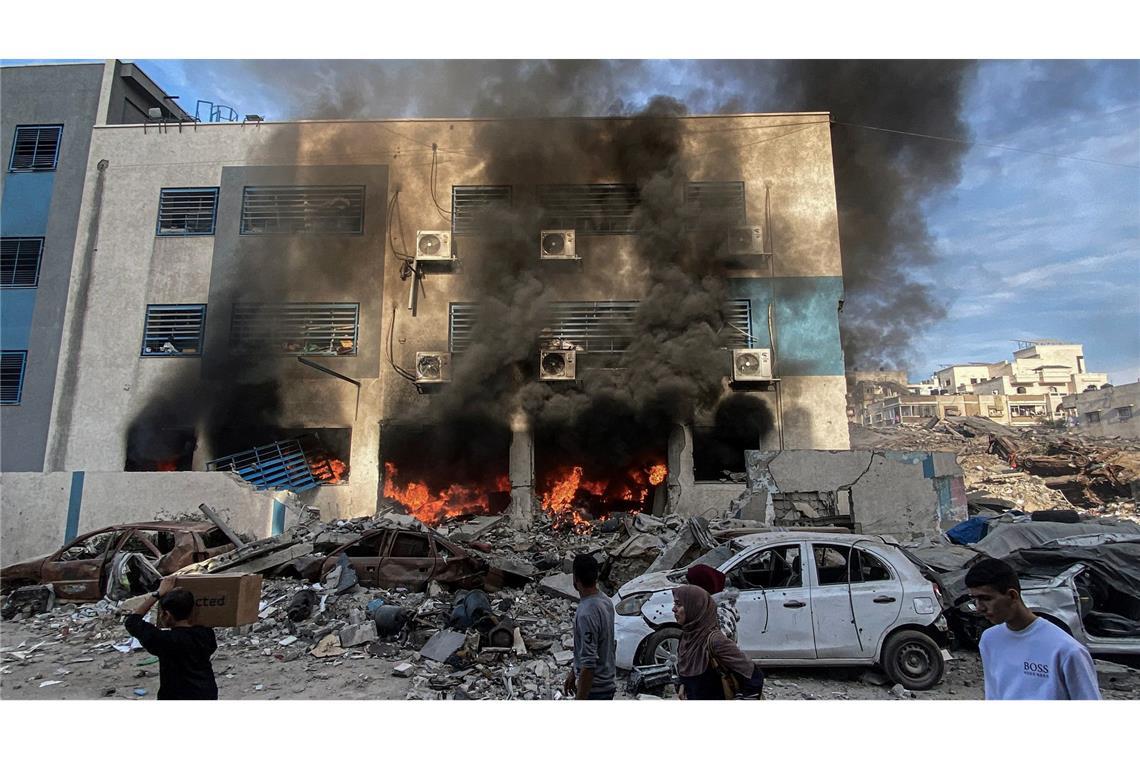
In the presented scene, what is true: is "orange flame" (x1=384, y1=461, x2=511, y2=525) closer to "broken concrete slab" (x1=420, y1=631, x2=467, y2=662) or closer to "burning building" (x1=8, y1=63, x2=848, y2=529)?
"burning building" (x1=8, y1=63, x2=848, y2=529)

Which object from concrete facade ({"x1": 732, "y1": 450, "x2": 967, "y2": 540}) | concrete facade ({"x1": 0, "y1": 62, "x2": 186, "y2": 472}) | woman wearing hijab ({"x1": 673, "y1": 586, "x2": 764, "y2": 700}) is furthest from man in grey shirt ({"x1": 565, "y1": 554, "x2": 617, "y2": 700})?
concrete facade ({"x1": 0, "y1": 62, "x2": 186, "y2": 472})

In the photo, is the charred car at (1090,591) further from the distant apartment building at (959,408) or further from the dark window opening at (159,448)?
the distant apartment building at (959,408)

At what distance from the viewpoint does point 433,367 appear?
50.1ft

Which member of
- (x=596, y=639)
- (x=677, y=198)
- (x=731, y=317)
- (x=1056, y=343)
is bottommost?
(x=596, y=639)

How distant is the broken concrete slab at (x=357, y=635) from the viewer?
7.49 m

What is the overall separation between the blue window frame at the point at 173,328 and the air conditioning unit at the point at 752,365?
1308 centimetres

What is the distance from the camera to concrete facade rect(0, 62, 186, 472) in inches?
627

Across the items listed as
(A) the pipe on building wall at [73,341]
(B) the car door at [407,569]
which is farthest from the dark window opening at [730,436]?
(A) the pipe on building wall at [73,341]

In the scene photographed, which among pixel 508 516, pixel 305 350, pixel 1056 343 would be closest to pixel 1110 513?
pixel 508 516

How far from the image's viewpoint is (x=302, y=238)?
53.6 ft

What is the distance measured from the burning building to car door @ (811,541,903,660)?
8749 mm

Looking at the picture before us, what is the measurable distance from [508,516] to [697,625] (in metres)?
11.5

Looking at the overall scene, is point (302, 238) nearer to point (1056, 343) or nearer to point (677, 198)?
point (677, 198)

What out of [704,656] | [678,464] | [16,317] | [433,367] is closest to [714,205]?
[678,464]
